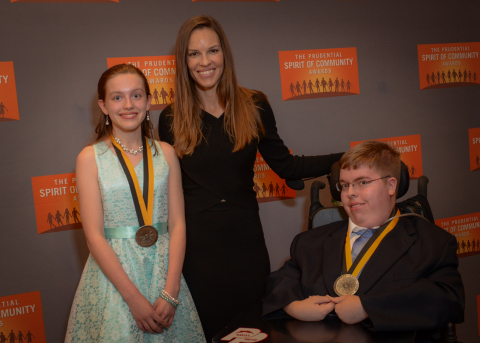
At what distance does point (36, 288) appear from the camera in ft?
8.90

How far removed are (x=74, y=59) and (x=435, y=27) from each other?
10.1 ft

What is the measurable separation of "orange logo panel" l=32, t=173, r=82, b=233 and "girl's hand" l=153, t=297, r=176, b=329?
124 centimetres

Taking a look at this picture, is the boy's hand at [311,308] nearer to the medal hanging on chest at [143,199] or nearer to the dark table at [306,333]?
the dark table at [306,333]

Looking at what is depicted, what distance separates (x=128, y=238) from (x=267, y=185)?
5.12 feet

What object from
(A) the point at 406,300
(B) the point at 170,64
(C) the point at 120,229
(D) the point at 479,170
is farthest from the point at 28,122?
(D) the point at 479,170

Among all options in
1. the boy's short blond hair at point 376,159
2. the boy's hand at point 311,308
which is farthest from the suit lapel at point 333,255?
the boy's short blond hair at point 376,159

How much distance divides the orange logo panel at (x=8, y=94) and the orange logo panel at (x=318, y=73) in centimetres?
193

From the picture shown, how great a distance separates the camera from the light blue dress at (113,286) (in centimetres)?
180

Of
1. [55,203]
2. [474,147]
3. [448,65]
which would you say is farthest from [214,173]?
[474,147]

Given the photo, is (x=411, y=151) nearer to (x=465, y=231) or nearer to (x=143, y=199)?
(x=465, y=231)

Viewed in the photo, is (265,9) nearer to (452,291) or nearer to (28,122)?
(28,122)

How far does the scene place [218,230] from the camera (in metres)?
2.17

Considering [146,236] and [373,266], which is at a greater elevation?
[146,236]

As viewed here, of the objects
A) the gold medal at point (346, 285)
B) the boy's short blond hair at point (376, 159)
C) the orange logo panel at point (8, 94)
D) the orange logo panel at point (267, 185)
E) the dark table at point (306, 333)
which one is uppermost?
the orange logo panel at point (8, 94)
